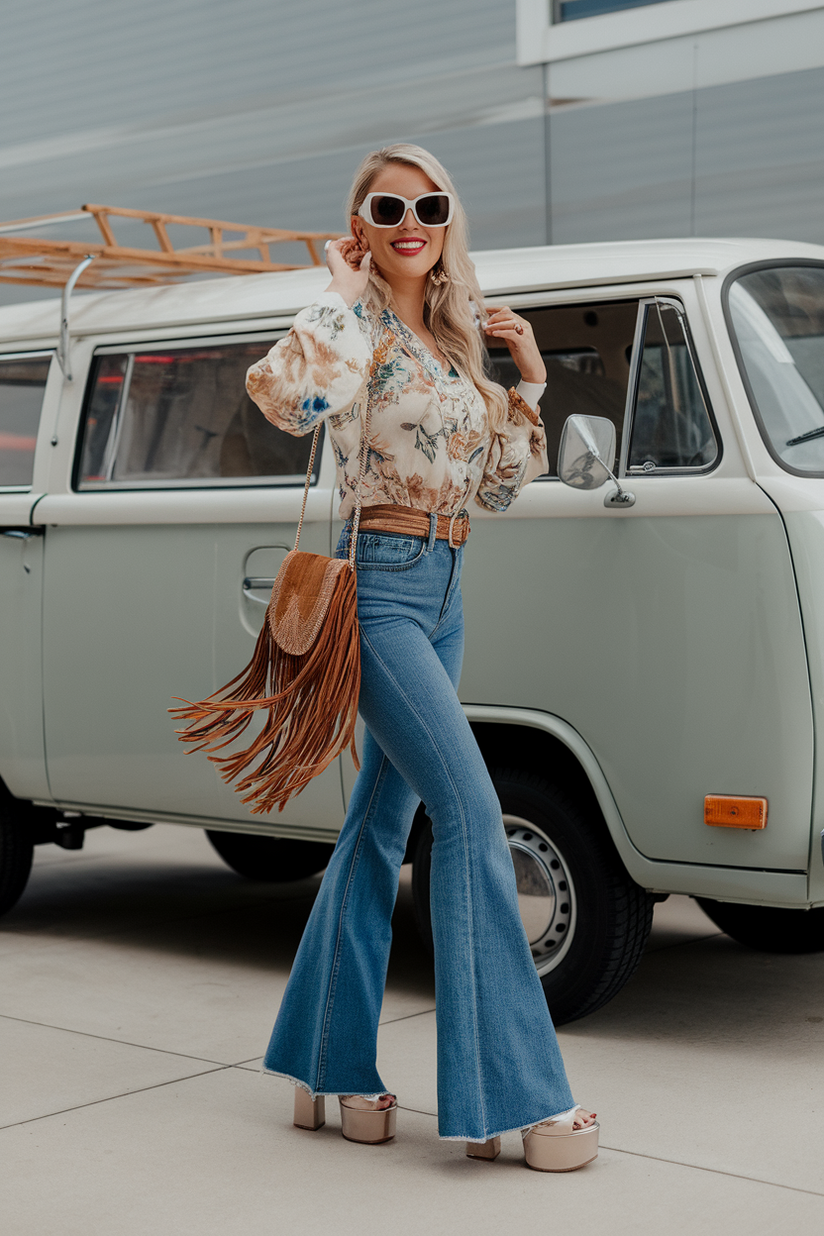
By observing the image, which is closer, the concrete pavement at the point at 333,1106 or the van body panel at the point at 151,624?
the concrete pavement at the point at 333,1106

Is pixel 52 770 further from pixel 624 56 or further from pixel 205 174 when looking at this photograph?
pixel 205 174

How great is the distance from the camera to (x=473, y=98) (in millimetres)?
8367

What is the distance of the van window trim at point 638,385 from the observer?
4094 mm

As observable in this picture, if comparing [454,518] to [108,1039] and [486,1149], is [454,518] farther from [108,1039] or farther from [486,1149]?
[108,1039]

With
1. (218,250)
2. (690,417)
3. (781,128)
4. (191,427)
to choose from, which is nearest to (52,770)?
(191,427)

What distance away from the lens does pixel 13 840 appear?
5.80 m

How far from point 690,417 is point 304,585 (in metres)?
1.34

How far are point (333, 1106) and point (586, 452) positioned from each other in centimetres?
171

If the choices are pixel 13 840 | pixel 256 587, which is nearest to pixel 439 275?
pixel 256 587

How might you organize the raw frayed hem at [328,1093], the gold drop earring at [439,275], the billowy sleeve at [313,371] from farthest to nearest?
the raw frayed hem at [328,1093], the gold drop earring at [439,275], the billowy sleeve at [313,371]

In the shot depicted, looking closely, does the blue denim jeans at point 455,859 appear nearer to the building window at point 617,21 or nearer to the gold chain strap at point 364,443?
the gold chain strap at point 364,443

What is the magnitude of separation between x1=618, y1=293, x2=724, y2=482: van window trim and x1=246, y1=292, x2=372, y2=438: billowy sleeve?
1.27 m

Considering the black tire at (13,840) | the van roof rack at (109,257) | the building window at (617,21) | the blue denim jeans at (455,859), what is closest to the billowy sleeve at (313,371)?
the blue denim jeans at (455,859)

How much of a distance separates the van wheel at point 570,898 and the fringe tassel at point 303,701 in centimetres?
116
